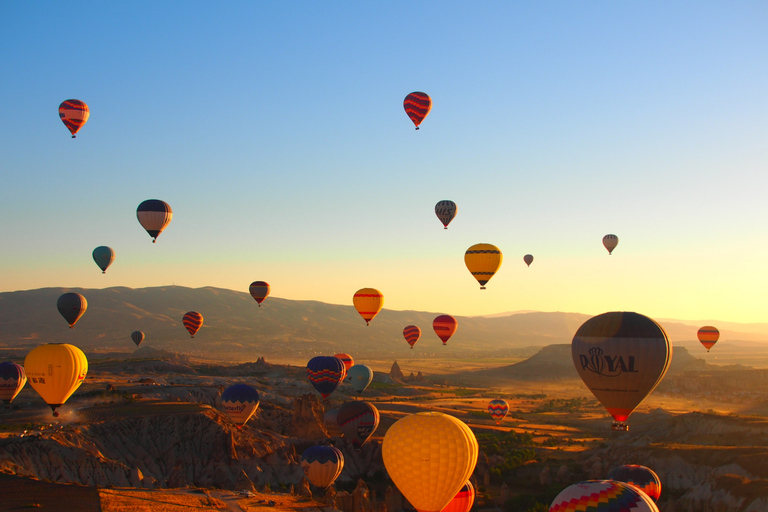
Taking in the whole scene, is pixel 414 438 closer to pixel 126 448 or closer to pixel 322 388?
pixel 126 448

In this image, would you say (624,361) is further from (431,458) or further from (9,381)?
(9,381)

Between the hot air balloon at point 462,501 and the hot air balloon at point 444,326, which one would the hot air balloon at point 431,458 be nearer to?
the hot air balloon at point 462,501

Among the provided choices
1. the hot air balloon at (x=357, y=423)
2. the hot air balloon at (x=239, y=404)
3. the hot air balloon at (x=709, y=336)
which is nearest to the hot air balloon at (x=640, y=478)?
the hot air balloon at (x=357, y=423)

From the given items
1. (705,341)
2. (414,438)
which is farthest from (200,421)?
(705,341)

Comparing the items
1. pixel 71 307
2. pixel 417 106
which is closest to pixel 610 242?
pixel 417 106

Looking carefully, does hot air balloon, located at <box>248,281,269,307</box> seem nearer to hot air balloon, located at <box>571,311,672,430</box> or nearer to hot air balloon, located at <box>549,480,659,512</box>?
hot air balloon, located at <box>571,311,672,430</box>
